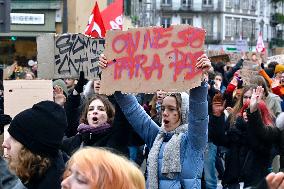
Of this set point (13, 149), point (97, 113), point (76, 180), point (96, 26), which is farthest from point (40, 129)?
point (96, 26)

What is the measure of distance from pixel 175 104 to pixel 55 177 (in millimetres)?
1483

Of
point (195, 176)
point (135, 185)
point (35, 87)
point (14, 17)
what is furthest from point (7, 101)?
point (14, 17)

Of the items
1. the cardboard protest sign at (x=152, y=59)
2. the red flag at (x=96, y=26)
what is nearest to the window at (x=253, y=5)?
the red flag at (x=96, y=26)

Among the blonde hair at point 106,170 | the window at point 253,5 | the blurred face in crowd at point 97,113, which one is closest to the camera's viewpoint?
the blonde hair at point 106,170

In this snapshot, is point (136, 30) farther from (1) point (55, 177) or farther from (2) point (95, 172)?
(2) point (95, 172)

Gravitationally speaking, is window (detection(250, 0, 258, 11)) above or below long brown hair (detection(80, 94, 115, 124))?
above

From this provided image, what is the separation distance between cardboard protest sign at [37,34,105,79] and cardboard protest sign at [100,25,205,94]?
7.41 ft

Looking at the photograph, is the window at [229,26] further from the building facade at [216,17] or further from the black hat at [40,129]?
the black hat at [40,129]

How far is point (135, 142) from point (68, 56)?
2.01 meters

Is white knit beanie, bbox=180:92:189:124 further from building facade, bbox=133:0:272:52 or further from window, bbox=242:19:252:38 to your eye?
window, bbox=242:19:252:38

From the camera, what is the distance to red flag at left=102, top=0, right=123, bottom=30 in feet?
36.8

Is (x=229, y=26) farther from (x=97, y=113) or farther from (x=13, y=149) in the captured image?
(x=13, y=149)

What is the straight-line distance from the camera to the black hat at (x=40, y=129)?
3.98 m

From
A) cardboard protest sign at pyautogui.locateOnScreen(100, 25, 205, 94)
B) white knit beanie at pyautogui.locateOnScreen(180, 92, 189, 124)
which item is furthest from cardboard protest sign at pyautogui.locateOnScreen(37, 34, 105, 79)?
white knit beanie at pyautogui.locateOnScreen(180, 92, 189, 124)
